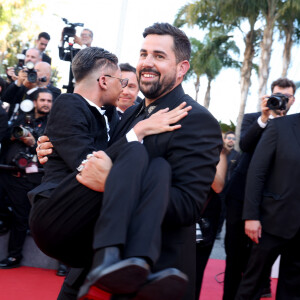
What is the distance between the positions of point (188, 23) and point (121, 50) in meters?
12.9

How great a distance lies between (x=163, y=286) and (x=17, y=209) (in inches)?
139

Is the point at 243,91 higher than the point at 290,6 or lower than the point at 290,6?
lower

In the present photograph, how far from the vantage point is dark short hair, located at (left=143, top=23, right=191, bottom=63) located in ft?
7.68

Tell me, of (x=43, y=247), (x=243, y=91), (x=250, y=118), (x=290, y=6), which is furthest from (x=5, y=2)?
(x=43, y=247)

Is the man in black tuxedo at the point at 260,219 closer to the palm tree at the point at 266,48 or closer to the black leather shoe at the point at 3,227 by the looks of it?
the black leather shoe at the point at 3,227

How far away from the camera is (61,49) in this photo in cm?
526

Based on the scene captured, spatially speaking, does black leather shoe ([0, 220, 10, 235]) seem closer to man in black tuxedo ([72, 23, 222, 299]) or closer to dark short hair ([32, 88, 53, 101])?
dark short hair ([32, 88, 53, 101])

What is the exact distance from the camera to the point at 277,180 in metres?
3.57

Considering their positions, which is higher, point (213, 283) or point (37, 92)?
point (37, 92)

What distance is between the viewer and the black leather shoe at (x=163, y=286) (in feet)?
5.33

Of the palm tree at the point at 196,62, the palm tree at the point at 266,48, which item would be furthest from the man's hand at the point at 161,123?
the palm tree at the point at 196,62

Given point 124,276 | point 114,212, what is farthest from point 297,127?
point 124,276

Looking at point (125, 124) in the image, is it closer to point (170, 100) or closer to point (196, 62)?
point (170, 100)

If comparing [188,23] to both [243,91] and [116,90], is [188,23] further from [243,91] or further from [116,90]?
[116,90]
